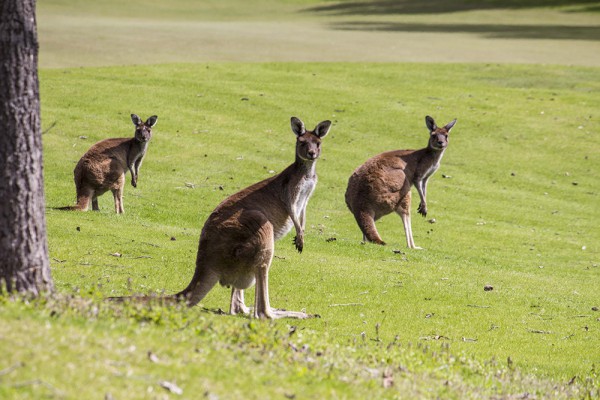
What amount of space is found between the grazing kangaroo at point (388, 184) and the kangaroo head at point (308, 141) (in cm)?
429

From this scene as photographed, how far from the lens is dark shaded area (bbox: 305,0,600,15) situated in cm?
6887

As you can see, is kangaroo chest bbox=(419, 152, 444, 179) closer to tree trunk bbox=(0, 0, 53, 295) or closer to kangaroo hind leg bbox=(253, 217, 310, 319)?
kangaroo hind leg bbox=(253, 217, 310, 319)

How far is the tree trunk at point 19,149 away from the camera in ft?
22.5

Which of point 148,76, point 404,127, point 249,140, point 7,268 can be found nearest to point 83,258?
point 7,268

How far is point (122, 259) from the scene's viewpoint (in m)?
11.6

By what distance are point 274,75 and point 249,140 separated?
7721 mm

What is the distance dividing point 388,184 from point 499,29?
127ft

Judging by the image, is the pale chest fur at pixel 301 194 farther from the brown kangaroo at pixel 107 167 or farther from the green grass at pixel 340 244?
the brown kangaroo at pixel 107 167

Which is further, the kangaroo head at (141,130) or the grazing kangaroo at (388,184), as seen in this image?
the kangaroo head at (141,130)

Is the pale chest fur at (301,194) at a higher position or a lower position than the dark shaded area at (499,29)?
lower

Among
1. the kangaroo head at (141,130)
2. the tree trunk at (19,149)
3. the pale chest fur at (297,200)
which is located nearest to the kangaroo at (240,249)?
the pale chest fur at (297,200)

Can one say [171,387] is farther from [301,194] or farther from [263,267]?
[301,194]

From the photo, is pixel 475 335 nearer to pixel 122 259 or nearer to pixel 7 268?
pixel 122 259

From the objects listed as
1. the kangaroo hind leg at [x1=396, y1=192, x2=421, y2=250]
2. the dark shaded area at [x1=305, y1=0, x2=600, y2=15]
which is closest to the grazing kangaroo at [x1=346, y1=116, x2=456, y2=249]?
the kangaroo hind leg at [x1=396, y1=192, x2=421, y2=250]
